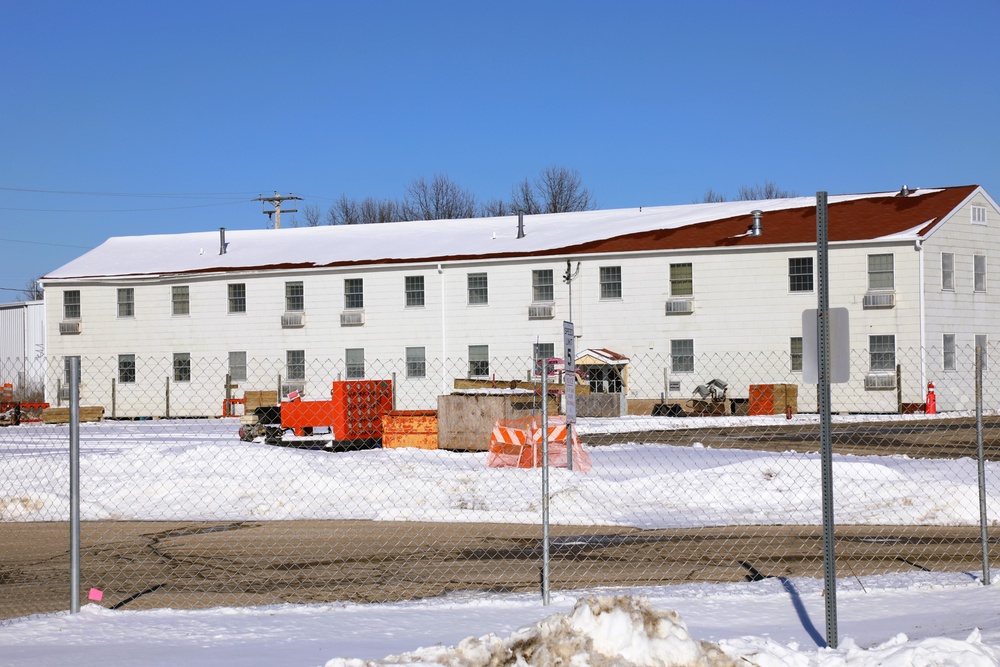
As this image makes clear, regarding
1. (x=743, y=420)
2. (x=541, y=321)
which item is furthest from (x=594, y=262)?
(x=743, y=420)

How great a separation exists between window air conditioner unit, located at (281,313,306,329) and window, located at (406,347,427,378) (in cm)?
501

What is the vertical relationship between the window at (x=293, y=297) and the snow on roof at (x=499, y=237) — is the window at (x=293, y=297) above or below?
below

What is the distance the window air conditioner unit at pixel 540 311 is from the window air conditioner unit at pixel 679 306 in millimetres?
4749

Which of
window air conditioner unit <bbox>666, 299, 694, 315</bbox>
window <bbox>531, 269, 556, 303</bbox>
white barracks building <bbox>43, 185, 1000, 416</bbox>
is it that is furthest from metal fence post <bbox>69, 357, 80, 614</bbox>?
window <bbox>531, 269, 556, 303</bbox>

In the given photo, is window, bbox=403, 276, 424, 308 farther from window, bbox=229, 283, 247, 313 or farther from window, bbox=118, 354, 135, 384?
window, bbox=118, 354, 135, 384

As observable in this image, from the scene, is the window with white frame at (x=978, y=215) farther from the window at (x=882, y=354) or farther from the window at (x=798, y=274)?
the window at (x=798, y=274)

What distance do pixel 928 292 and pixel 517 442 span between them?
2633 centimetres

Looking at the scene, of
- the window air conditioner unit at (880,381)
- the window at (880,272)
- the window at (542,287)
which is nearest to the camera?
the window air conditioner unit at (880,381)

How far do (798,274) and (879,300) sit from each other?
3.09m

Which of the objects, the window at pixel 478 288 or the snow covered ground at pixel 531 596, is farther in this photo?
the window at pixel 478 288

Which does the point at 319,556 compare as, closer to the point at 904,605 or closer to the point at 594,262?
the point at 904,605

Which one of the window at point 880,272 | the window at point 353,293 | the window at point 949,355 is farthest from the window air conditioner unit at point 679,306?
the window at point 353,293

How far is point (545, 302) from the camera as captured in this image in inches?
1789

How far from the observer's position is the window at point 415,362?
46250mm
